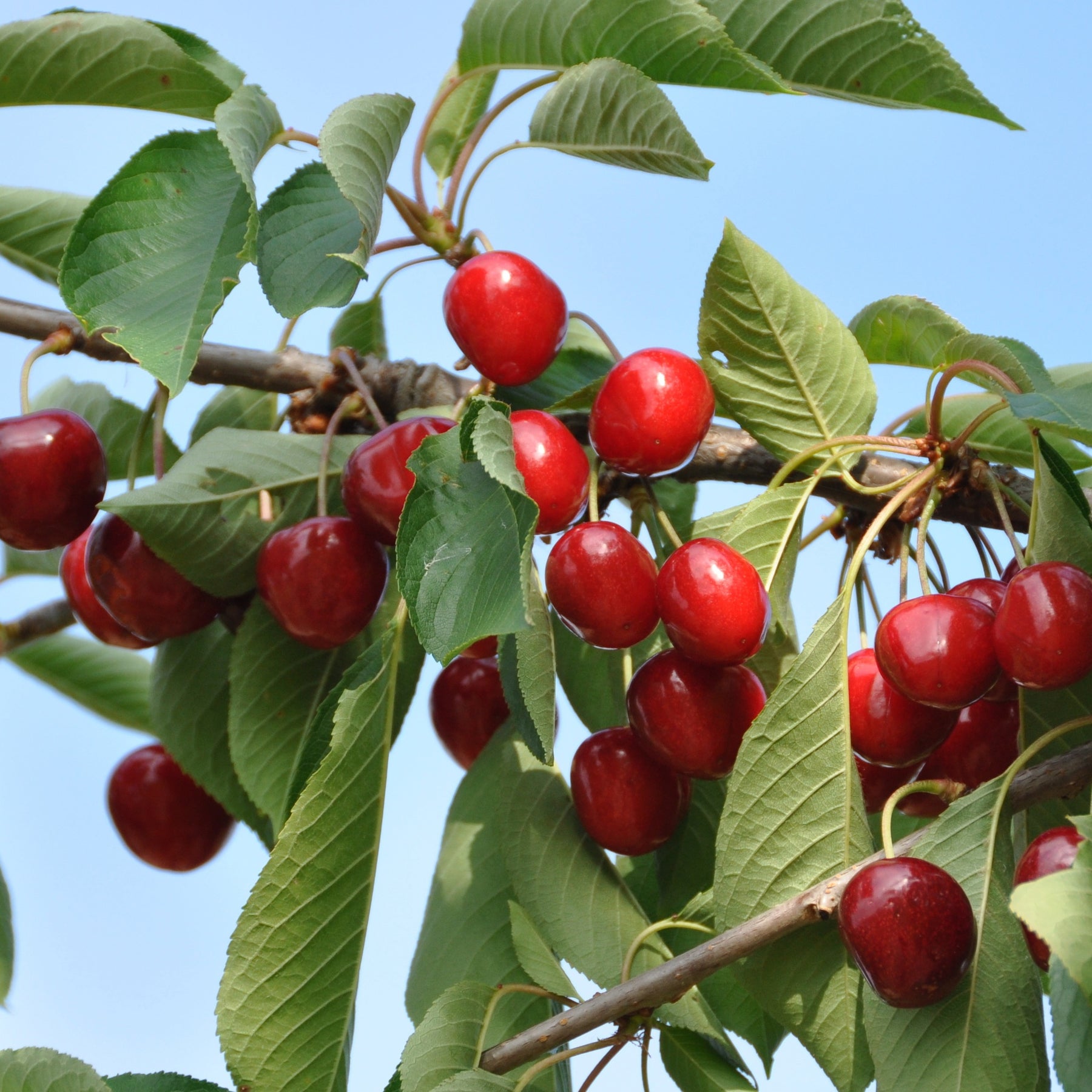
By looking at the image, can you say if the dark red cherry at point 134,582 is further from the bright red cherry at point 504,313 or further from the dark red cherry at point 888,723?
the dark red cherry at point 888,723

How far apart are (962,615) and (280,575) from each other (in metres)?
0.62

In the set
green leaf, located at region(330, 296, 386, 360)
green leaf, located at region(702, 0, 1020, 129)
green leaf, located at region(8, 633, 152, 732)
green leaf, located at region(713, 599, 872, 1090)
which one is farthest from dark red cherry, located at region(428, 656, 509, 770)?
green leaf, located at region(8, 633, 152, 732)

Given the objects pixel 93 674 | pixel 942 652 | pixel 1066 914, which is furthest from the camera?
pixel 93 674

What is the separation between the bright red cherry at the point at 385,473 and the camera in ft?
3.61

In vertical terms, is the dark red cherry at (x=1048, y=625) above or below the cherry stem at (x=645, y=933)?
above

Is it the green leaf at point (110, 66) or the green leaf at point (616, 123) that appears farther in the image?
the green leaf at point (110, 66)

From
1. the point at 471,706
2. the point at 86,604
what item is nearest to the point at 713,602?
the point at 471,706

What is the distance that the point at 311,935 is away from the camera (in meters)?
0.99

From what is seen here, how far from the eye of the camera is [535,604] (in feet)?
3.13

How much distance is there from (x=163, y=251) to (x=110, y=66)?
29 cm

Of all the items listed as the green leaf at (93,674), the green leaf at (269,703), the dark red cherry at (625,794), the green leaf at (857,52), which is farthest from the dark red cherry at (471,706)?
the green leaf at (93,674)

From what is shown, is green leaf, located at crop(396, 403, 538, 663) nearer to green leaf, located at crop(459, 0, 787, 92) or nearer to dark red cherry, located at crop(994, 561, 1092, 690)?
dark red cherry, located at crop(994, 561, 1092, 690)

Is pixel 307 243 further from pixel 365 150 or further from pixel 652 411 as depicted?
pixel 652 411

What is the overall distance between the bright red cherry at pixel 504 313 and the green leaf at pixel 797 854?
0.41 metres
